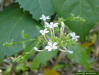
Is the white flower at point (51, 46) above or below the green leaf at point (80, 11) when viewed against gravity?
below

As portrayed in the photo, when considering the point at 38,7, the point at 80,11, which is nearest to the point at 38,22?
the point at 38,7

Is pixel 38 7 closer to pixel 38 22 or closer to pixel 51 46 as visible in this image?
pixel 38 22

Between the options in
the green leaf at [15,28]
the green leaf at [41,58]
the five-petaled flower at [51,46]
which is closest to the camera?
the five-petaled flower at [51,46]

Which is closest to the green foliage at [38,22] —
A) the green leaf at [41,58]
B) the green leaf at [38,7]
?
the green leaf at [38,7]

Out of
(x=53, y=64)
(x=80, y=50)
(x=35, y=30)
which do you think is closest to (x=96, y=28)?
(x=53, y=64)

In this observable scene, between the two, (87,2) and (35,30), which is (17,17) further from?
(87,2)

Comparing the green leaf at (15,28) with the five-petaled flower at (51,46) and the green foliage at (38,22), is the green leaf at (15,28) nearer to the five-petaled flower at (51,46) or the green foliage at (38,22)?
the green foliage at (38,22)

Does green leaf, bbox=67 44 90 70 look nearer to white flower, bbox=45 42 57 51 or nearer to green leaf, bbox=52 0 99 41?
green leaf, bbox=52 0 99 41
